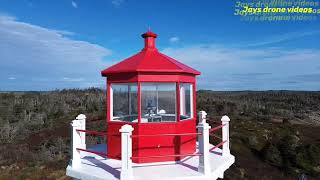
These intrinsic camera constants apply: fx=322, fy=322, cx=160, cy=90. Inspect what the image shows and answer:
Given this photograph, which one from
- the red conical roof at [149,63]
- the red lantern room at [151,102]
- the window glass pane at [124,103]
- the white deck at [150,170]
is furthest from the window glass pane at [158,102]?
the white deck at [150,170]

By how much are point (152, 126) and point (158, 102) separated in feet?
3.29

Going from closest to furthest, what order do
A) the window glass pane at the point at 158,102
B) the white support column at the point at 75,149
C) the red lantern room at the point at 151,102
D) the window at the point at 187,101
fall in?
the white support column at the point at 75,149
the red lantern room at the point at 151,102
the window glass pane at the point at 158,102
the window at the point at 187,101

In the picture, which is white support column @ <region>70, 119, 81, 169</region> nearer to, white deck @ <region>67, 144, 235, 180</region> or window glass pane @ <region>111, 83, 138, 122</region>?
white deck @ <region>67, 144, 235, 180</region>

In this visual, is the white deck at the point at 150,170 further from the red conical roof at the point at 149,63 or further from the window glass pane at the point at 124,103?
the red conical roof at the point at 149,63

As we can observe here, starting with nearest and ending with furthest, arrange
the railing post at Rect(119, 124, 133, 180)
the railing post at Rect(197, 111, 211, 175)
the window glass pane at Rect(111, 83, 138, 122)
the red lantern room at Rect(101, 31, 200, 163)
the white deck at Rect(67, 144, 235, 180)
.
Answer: the railing post at Rect(119, 124, 133, 180) → the white deck at Rect(67, 144, 235, 180) → the railing post at Rect(197, 111, 211, 175) → the red lantern room at Rect(101, 31, 200, 163) → the window glass pane at Rect(111, 83, 138, 122)

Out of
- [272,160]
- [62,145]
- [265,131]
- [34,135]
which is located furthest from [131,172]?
[34,135]

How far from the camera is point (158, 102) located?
28.7ft

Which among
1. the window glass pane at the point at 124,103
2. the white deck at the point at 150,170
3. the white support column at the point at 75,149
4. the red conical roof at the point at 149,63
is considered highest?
the red conical roof at the point at 149,63

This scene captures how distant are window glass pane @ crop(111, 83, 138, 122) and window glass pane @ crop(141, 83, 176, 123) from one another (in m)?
0.29

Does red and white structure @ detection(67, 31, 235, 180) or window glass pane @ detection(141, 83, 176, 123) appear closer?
red and white structure @ detection(67, 31, 235, 180)

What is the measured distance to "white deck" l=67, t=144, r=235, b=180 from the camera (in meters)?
6.92

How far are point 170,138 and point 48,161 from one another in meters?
17.0

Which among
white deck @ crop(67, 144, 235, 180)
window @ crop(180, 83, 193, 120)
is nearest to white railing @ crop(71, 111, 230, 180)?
white deck @ crop(67, 144, 235, 180)

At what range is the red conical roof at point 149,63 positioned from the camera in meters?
7.86
